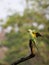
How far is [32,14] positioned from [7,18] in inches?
19.7

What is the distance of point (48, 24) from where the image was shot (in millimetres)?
3979

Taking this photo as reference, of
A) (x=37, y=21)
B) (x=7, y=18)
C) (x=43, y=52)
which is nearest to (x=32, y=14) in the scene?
(x=37, y=21)

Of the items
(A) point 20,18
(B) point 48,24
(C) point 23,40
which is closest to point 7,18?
(A) point 20,18

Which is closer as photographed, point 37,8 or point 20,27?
point 37,8

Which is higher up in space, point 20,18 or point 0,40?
point 20,18

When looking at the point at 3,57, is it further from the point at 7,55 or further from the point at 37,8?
the point at 37,8

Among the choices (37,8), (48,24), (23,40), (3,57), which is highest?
(37,8)

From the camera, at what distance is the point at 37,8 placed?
153 inches

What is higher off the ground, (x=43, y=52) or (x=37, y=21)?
(x=37, y=21)

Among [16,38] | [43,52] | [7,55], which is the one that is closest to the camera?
[43,52]

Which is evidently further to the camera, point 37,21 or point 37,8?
point 37,21

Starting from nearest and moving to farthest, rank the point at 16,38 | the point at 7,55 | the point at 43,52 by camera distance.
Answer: the point at 43,52 → the point at 7,55 → the point at 16,38

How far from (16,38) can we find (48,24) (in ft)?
2.33

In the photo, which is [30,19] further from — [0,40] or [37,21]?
[0,40]
